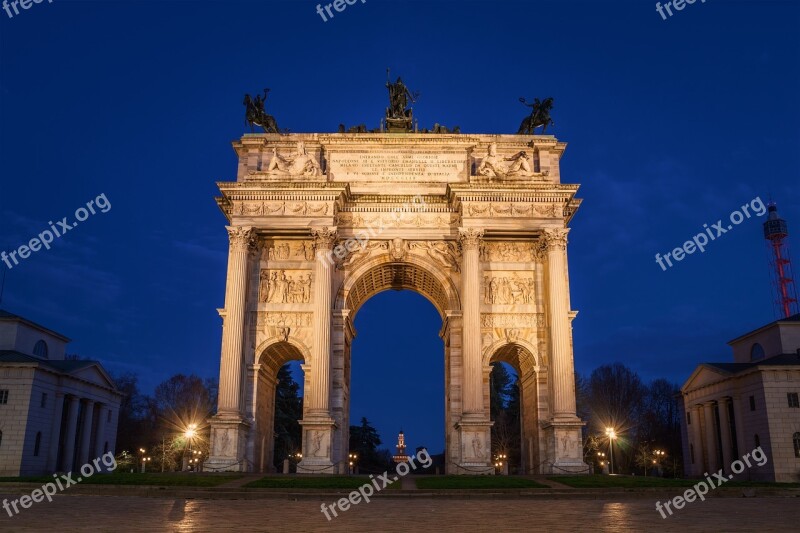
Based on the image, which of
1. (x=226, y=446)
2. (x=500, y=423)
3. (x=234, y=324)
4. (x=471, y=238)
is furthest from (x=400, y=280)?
(x=500, y=423)

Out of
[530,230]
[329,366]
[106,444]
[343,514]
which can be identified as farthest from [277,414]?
[343,514]

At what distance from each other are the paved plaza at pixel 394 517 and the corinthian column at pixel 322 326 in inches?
546

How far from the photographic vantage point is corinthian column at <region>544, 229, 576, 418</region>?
→ 1297 inches

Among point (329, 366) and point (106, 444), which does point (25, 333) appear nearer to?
point (106, 444)

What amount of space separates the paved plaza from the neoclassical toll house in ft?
49.0

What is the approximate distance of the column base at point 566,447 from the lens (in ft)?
103

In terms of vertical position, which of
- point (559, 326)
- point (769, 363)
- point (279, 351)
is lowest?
point (279, 351)

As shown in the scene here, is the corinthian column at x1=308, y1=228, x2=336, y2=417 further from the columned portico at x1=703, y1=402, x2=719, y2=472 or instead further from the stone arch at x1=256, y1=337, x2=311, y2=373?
the columned portico at x1=703, y1=402, x2=719, y2=472

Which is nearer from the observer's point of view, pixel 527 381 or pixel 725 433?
pixel 527 381

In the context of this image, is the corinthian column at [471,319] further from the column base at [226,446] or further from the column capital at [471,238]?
the column base at [226,446]

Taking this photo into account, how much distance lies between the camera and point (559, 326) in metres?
33.9

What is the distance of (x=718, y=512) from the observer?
15172mm

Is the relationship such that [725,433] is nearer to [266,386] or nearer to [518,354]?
[518,354]

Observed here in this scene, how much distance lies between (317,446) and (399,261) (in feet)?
34.3
